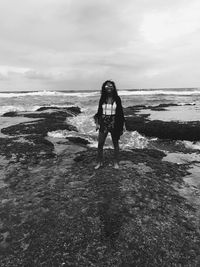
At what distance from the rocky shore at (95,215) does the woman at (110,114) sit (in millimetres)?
946

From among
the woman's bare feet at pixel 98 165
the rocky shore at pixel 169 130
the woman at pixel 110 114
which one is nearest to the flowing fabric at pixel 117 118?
the woman at pixel 110 114

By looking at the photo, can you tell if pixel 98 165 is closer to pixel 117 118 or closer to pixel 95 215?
pixel 117 118

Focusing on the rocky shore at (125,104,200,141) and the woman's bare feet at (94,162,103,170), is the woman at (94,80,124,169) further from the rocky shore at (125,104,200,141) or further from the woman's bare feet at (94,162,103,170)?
the rocky shore at (125,104,200,141)

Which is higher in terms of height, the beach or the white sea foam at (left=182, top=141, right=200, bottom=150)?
the beach

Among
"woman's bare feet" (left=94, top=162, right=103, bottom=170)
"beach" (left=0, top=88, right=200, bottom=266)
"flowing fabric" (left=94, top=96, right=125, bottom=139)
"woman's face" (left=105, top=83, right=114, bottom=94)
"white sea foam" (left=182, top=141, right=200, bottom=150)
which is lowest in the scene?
"white sea foam" (left=182, top=141, right=200, bottom=150)

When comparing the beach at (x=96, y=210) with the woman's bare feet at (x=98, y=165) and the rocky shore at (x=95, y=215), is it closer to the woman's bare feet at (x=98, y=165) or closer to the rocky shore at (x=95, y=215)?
the rocky shore at (x=95, y=215)

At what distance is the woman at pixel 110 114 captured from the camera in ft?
28.1

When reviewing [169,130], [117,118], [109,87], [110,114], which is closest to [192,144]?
[169,130]

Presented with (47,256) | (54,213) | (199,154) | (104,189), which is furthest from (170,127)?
(47,256)

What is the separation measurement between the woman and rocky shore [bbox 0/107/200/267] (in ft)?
3.10

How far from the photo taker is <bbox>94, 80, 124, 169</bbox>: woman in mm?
8578

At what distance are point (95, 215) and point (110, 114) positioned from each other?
3483 millimetres

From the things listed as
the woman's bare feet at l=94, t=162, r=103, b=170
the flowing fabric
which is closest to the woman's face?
the flowing fabric

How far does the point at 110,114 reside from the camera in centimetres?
879
